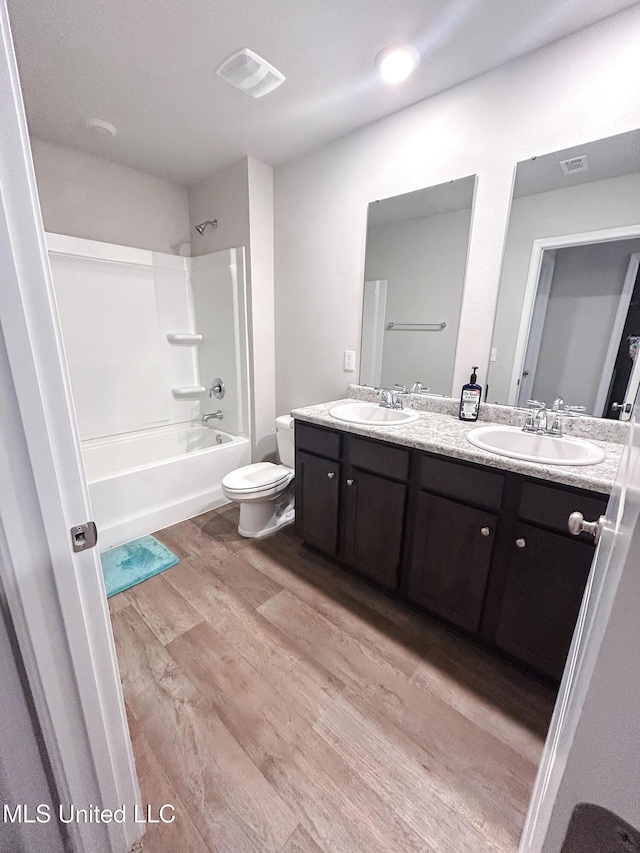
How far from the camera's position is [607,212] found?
1.38 metres

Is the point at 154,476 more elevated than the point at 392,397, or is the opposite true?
the point at 392,397

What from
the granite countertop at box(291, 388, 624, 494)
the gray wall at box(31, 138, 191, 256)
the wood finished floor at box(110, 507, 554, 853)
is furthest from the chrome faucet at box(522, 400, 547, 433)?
the gray wall at box(31, 138, 191, 256)

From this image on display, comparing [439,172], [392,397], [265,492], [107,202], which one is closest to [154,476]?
[265,492]

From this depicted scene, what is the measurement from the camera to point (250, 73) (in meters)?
1.58

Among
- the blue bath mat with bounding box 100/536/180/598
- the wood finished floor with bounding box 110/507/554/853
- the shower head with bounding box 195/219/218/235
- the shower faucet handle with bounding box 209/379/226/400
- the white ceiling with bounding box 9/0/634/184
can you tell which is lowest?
the wood finished floor with bounding box 110/507/554/853

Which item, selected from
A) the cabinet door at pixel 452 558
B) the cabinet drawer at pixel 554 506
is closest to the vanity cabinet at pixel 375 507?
the cabinet door at pixel 452 558

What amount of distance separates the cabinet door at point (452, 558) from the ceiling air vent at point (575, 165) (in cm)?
144

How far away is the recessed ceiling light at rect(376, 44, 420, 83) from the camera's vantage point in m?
1.43

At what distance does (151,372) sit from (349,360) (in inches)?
66.3

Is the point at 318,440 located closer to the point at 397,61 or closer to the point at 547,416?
the point at 547,416

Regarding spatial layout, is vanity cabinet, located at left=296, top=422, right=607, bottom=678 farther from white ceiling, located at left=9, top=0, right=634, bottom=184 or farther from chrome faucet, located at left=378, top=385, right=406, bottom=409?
white ceiling, located at left=9, top=0, right=634, bottom=184

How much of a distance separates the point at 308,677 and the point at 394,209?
231 centimetres

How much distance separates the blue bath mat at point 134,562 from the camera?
183 centimetres

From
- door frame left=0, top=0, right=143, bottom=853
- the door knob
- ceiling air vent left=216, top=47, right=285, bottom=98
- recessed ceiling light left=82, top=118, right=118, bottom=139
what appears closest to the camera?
door frame left=0, top=0, right=143, bottom=853
